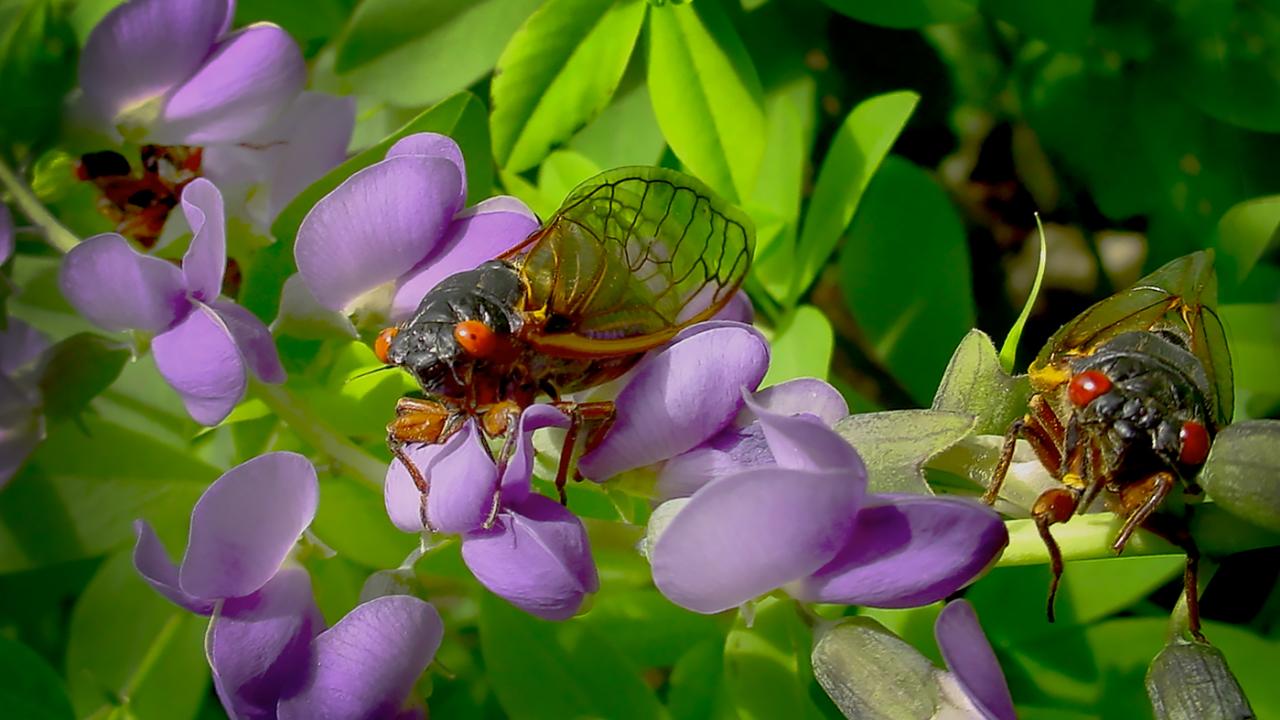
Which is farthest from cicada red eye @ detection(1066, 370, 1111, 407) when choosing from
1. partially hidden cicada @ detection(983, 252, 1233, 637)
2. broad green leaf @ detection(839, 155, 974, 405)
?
broad green leaf @ detection(839, 155, 974, 405)

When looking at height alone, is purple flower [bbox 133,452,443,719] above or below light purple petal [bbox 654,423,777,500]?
below

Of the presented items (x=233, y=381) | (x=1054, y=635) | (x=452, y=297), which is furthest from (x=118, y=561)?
(x=1054, y=635)

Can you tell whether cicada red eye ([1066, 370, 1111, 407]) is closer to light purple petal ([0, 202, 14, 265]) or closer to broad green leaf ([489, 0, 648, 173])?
broad green leaf ([489, 0, 648, 173])

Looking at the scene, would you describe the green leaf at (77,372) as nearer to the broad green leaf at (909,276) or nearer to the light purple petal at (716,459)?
the light purple petal at (716,459)

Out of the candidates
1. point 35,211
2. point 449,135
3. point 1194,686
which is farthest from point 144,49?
point 1194,686

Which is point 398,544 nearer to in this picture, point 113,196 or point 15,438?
point 15,438

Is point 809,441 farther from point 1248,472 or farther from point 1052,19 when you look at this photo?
point 1052,19
